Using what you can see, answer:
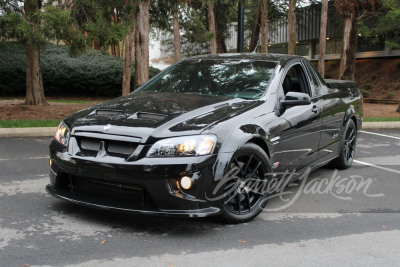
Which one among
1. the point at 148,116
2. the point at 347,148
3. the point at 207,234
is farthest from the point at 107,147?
the point at 347,148

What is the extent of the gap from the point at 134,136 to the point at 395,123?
1121 cm

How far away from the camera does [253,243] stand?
3.90m

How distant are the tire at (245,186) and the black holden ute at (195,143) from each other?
0.01 meters

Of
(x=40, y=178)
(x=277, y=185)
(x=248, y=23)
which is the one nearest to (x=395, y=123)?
(x=277, y=185)

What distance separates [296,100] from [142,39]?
10.3m

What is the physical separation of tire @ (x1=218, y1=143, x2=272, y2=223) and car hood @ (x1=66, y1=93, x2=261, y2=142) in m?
0.41

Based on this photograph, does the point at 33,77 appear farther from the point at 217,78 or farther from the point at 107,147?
the point at 107,147

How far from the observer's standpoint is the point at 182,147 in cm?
387

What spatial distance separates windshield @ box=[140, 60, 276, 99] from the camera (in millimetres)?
5098

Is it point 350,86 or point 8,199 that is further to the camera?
point 350,86

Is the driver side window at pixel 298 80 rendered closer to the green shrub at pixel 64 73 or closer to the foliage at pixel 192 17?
the foliage at pixel 192 17

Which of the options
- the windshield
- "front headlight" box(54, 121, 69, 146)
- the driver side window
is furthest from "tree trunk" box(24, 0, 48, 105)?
"front headlight" box(54, 121, 69, 146)

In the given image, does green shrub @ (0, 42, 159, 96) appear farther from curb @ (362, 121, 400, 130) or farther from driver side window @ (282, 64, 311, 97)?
driver side window @ (282, 64, 311, 97)

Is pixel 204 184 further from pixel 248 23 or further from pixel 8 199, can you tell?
pixel 248 23
